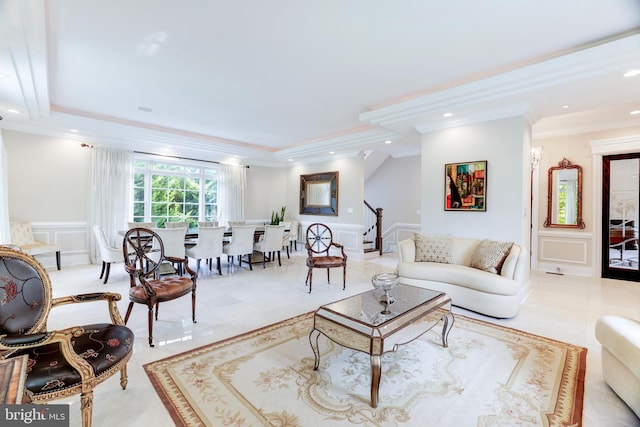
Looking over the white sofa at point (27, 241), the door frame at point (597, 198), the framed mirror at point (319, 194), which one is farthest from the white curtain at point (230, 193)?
the door frame at point (597, 198)

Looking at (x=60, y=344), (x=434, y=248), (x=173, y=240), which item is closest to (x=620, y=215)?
(x=434, y=248)

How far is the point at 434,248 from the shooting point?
4.14 metres

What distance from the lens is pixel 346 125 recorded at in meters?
5.61

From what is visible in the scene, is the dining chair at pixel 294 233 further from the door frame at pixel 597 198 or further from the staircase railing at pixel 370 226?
the door frame at pixel 597 198

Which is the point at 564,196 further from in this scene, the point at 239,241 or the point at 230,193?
the point at 230,193

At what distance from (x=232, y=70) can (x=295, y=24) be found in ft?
3.83

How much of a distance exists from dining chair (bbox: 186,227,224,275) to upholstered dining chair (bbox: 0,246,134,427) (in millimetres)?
2997

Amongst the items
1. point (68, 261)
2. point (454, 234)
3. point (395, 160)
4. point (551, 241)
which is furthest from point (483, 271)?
point (68, 261)

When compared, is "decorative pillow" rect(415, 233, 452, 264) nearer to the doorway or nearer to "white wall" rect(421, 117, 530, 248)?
"white wall" rect(421, 117, 530, 248)

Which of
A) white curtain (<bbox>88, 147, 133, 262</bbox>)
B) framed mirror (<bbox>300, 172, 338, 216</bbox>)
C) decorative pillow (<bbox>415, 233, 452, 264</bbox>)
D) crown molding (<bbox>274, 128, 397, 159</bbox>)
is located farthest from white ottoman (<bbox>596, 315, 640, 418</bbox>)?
white curtain (<bbox>88, 147, 133, 262</bbox>)

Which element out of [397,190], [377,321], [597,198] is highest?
[397,190]

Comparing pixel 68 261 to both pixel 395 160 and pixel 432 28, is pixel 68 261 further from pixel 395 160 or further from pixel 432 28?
pixel 395 160

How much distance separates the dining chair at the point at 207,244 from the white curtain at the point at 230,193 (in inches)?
109

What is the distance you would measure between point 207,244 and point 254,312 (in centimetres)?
203
